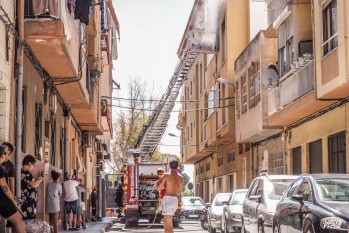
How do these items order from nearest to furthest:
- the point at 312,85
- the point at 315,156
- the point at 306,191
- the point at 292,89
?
the point at 306,191
the point at 312,85
the point at 292,89
the point at 315,156

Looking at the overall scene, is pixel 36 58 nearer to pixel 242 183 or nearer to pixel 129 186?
pixel 129 186

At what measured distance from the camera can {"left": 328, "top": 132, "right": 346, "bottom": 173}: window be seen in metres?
22.2

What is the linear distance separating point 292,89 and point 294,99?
0.49 meters

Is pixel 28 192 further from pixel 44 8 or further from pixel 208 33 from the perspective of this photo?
pixel 208 33

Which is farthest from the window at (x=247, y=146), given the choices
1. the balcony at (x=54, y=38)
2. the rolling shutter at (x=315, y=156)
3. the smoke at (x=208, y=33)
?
the balcony at (x=54, y=38)

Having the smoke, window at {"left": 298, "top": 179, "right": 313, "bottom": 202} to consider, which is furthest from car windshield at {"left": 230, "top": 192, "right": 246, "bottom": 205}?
the smoke

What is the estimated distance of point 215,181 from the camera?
5131cm

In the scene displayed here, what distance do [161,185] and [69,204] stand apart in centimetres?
687

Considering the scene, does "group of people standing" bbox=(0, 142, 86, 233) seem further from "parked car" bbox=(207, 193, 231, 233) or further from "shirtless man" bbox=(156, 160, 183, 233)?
"parked car" bbox=(207, 193, 231, 233)

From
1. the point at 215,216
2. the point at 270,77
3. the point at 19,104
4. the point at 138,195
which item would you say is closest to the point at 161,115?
the point at 138,195

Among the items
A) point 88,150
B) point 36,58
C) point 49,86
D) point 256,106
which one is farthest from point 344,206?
point 88,150

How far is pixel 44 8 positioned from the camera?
1502 centimetres

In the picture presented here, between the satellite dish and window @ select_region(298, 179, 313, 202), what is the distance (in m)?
15.2

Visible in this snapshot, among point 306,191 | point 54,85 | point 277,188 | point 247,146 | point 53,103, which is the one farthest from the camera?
point 247,146
